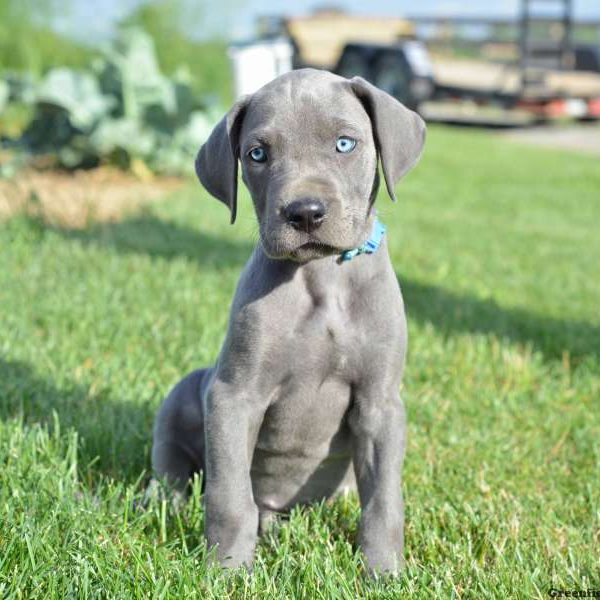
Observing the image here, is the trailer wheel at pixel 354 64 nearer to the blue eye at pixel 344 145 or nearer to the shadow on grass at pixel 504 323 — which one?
the shadow on grass at pixel 504 323

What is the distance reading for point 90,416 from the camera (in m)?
3.89

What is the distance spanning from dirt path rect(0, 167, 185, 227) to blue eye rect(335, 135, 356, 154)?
481cm

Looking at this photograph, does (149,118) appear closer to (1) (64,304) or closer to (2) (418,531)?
(1) (64,304)

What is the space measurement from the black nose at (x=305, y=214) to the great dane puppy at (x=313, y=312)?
0.01 m

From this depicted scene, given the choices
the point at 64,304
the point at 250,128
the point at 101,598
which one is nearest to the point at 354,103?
the point at 250,128

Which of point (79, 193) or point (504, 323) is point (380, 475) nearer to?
point (504, 323)

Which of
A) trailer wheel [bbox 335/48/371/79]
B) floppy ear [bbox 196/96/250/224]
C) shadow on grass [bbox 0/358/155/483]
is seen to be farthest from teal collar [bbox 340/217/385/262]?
trailer wheel [bbox 335/48/371/79]

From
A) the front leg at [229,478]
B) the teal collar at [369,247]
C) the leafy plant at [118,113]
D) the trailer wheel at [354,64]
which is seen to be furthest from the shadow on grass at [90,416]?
the trailer wheel at [354,64]

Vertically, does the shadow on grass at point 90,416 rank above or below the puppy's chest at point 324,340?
below

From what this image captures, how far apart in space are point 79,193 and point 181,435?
6011mm

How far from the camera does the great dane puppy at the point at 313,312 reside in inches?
111

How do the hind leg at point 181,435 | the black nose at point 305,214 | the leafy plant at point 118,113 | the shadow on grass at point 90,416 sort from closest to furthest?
the black nose at point 305,214
the hind leg at point 181,435
the shadow on grass at point 90,416
the leafy plant at point 118,113

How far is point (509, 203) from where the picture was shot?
1086 cm

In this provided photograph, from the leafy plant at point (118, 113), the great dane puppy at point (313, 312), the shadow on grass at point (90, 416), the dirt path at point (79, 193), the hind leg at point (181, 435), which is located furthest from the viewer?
the leafy plant at point (118, 113)
